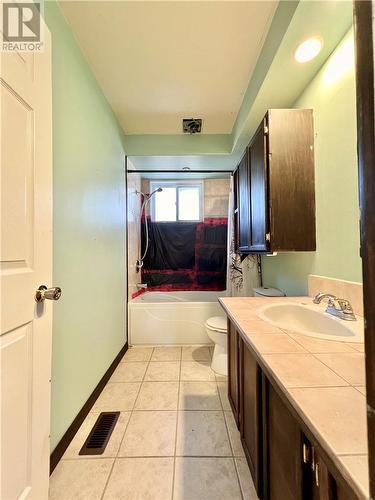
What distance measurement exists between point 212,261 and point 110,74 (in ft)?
8.58

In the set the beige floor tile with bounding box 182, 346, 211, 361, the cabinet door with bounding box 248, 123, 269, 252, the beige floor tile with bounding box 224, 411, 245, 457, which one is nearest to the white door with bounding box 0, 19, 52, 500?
the beige floor tile with bounding box 224, 411, 245, 457

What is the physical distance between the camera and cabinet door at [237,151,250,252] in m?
2.05

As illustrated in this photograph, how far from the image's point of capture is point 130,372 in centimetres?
215

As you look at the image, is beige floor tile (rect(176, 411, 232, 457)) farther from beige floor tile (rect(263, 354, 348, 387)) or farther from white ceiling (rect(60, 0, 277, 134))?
white ceiling (rect(60, 0, 277, 134))

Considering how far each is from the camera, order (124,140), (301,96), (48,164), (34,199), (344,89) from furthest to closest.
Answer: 1. (124,140)
2. (301,96)
3. (344,89)
4. (48,164)
5. (34,199)

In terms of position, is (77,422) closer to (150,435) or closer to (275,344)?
(150,435)

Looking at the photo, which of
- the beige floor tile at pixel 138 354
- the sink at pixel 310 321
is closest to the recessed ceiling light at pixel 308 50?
the sink at pixel 310 321

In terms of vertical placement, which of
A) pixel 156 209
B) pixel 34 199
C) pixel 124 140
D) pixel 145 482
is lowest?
pixel 145 482

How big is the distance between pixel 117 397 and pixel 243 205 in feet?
6.55

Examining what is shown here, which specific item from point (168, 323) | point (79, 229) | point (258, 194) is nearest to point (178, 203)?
point (168, 323)

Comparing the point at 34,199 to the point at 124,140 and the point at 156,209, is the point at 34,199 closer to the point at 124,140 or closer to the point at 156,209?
the point at 124,140

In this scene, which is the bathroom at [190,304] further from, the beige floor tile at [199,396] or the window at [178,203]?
the window at [178,203]

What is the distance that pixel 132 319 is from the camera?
2729mm

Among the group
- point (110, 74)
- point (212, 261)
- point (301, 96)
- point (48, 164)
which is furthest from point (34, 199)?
point (212, 261)
